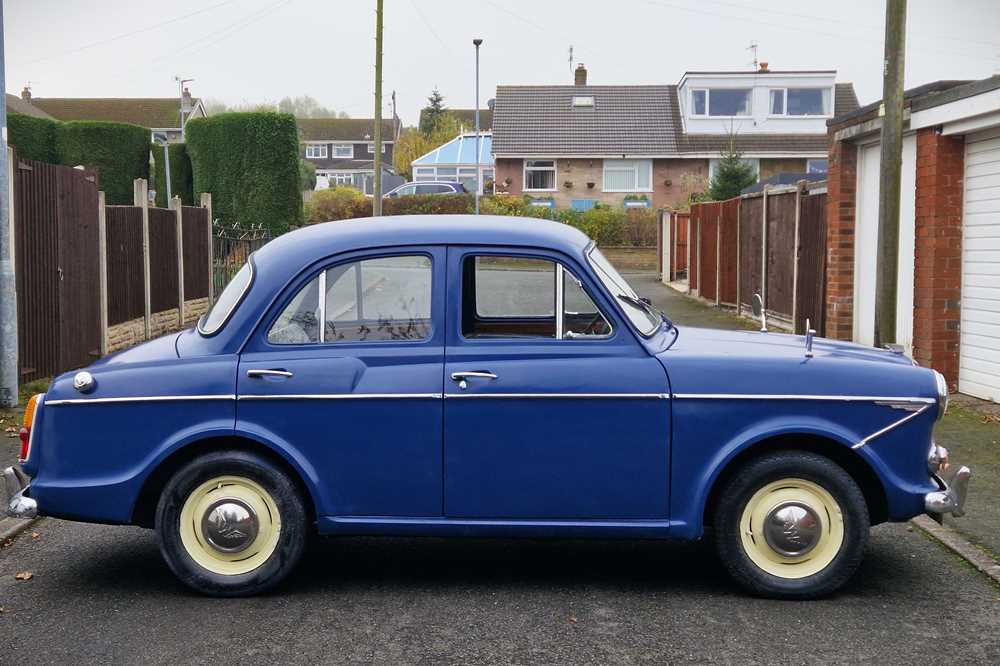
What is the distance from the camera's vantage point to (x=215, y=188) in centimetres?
3003

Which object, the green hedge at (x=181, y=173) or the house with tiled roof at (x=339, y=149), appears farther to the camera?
Result: the house with tiled roof at (x=339, y=149)

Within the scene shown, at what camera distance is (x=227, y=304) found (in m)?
5.91

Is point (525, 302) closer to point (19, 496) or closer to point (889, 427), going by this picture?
point (889, 427)

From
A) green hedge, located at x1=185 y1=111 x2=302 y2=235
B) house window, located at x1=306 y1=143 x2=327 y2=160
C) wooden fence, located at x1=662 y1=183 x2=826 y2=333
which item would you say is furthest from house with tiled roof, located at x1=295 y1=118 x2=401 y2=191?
wooden fence, located at x1=662 y1=183 x2=826 y2=333

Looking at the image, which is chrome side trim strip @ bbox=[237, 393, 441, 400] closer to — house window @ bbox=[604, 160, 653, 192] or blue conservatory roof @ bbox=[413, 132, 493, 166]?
house window @ bbox=[604, 160, 653, 192]

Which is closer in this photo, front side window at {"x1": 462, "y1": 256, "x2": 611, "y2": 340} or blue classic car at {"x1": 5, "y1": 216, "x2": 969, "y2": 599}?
blue classic car at {"x1": 5, "y1": 216, "x2": 969, "y2": 599}

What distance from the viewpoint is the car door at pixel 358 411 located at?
5.59 meters

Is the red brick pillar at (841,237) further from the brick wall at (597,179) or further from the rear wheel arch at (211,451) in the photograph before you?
the brick wall at (597,179)

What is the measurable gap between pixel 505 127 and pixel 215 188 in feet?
86.1

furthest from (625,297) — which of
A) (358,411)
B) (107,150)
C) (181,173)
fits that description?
(107,150)

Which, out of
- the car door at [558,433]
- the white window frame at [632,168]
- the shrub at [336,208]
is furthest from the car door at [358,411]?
the white window frame at [632,168]

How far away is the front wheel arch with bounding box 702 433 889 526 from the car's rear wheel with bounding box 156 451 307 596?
1.89m

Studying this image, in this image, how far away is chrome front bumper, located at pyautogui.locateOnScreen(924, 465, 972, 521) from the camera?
553 cm

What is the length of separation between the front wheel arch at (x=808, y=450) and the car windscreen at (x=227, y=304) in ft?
7.73
